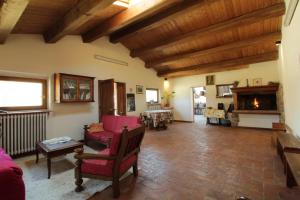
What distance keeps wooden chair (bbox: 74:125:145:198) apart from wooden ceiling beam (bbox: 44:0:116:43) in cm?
218

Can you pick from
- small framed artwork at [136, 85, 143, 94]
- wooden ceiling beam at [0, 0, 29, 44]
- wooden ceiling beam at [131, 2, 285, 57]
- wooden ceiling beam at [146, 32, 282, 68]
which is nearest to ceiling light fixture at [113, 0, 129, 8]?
wooden ceiling beam at [0, 0, 29, 44]

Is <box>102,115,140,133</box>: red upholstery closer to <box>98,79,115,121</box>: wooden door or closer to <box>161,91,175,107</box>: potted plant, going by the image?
<box>98,79,115,121</box>: wooden door

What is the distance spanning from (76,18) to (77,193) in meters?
3.03

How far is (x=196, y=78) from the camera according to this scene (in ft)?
27.7

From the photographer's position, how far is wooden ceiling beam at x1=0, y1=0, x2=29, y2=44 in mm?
2123

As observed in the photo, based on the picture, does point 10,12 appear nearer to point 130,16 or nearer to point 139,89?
point 130,16

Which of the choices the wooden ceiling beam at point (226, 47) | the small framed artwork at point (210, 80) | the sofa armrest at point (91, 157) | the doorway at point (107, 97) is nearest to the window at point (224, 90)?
the small framed artwork at point (210, 80)

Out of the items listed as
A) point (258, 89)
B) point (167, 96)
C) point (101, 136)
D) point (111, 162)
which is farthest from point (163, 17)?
point (167, 96)

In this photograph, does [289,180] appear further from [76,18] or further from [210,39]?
[210,39]

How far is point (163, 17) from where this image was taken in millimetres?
4152

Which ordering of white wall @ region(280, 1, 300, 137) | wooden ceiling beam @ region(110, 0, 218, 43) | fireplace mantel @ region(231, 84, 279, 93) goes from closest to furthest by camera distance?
white wall @ region(280, 1, 300, 137) < wooden ceiling beam @ region(110, 0, 218, 43) < fireplace mantel @ region(231, 84, 279, 93)

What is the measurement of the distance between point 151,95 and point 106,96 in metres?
3.53

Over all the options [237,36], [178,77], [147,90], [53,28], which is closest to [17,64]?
[53,28]

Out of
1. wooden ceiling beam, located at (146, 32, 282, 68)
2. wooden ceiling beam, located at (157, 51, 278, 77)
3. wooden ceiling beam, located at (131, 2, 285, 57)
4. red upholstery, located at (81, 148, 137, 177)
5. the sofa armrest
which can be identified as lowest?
red upholstery, located at (81, 148, 137, 177)
